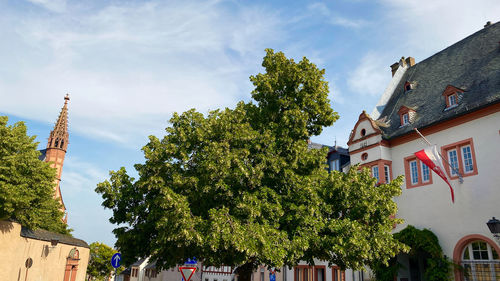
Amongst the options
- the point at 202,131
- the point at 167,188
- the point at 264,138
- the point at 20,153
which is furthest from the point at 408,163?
the point at 20,153

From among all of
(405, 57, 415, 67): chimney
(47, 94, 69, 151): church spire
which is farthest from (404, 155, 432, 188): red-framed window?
(47, 94, 69, 151): church spire

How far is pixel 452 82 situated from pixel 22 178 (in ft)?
81.5

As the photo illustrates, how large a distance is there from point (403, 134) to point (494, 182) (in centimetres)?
596

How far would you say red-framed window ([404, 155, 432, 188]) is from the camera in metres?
21.2

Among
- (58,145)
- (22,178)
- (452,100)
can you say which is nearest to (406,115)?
(452,100)

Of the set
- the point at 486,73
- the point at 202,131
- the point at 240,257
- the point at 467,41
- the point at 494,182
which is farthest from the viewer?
the point at 467,41

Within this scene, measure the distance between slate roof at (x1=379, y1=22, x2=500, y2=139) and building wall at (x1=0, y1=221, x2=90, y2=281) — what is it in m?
22.0

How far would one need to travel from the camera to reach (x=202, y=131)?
49.2ft

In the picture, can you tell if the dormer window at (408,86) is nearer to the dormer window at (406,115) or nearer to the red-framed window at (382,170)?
the dormer window at (406,115)

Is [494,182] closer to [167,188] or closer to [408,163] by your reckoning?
[408,163]

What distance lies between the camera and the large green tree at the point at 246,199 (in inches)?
504

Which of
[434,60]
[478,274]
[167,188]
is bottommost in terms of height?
[478,274]

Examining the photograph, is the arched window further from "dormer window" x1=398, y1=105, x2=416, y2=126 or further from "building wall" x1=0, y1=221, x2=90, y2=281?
"building wall" x1=0, y1=221, x2=90, y2=281

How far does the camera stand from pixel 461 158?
19531mm
